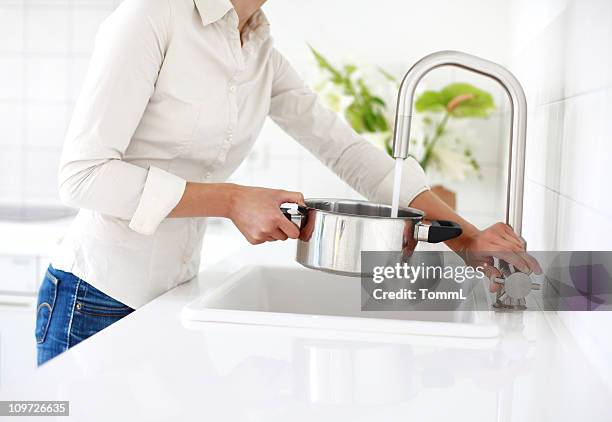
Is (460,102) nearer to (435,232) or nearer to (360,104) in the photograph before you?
(360,104)

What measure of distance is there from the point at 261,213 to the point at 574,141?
0.45m

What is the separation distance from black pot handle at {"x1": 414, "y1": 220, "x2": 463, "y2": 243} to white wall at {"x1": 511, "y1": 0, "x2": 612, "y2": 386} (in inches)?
6.6

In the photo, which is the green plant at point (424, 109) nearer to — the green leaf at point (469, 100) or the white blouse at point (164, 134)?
the green leaf at point (469, 100)

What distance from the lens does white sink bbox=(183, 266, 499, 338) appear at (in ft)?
2.98

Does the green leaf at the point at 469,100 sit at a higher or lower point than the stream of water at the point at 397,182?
higher

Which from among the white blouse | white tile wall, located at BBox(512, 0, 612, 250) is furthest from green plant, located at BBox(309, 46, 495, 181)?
the white blouse

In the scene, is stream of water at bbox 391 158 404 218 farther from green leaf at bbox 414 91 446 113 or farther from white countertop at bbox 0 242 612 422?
green leaf at bbox 414 91 446 113

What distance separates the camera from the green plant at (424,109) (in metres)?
2.27

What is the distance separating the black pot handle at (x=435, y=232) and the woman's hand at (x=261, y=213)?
0.56 feet

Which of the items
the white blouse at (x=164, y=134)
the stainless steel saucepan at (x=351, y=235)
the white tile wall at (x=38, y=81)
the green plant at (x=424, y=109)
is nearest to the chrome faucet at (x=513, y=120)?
the stainless steel saucepan at (x=351, y=235)

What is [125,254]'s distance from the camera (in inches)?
45.9

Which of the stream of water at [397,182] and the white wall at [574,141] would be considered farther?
the stream of water at [397,182]

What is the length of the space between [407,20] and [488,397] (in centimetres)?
196

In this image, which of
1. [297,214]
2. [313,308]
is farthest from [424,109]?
[297,214]
